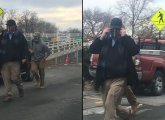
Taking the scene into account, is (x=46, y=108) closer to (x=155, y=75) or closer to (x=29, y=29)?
(x=29, y=29)

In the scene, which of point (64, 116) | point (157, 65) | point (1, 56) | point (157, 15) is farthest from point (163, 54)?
point (1, 56)

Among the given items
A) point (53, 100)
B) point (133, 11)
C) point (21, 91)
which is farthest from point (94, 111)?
point (133, 11)

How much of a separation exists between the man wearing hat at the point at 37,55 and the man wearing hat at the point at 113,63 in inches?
14.1

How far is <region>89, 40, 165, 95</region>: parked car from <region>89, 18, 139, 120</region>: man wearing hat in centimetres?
9

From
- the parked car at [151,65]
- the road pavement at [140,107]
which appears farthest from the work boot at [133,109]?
the parked car at [151,65]

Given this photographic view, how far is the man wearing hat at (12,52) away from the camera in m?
3.31

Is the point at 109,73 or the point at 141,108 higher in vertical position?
the point at 109,73

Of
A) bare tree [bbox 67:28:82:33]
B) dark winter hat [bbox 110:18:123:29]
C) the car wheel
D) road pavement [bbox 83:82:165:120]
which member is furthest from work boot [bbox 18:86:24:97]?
the car wheel

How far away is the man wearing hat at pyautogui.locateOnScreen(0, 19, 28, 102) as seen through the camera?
3.31 metres

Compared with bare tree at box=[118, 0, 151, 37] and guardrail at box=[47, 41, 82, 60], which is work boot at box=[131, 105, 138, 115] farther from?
guardrail at box=[47, 41, 82, 60]

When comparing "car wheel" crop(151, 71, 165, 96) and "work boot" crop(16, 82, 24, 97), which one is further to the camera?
"car wheel" crop(151, 71, 165, 96)

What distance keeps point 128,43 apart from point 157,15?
0.33 meters

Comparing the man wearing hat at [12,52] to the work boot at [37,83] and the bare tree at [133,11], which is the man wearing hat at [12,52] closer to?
the work boot at [37,83]

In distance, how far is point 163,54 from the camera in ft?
12.8
